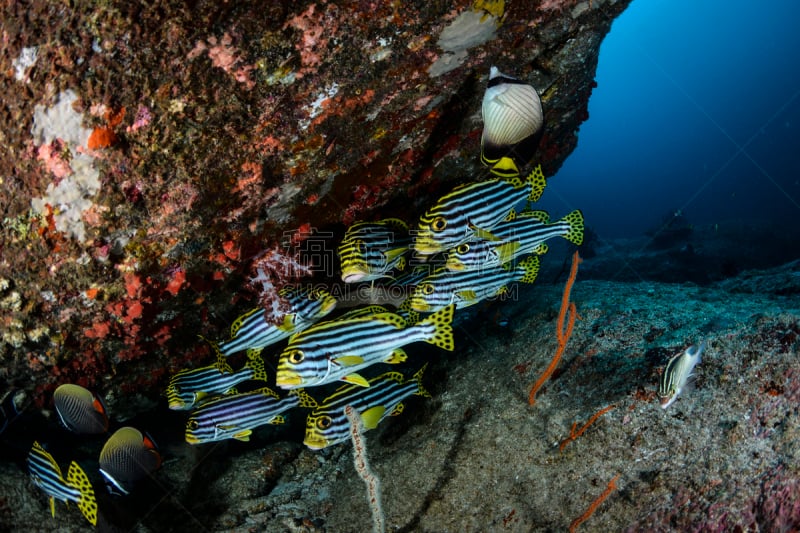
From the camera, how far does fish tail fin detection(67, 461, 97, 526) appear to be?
302 centimetres

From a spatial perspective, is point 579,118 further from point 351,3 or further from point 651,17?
point 651,17

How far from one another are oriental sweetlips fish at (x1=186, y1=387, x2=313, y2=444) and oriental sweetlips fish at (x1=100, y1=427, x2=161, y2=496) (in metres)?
0.33

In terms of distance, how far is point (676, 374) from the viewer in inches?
102

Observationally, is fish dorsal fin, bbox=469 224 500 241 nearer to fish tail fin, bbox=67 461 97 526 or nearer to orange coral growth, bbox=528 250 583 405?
orange coral growth, bbox=528 250 583 405

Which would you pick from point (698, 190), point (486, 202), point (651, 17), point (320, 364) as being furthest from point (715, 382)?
point (651, 17)

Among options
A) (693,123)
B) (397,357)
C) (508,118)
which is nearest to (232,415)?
(397,357)

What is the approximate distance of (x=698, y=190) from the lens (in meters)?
44.4

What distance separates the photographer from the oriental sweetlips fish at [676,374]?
2.57 meters

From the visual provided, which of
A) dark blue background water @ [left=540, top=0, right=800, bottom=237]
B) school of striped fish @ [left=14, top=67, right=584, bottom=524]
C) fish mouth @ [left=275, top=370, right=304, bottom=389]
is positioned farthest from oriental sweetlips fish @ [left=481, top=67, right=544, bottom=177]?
dark blue background water @ [left=540, top=0, right=800, bottom=237]

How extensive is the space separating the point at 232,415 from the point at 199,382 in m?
0.43

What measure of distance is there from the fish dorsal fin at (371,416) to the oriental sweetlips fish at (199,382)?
46.4 inches

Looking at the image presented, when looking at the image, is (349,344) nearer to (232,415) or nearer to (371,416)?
(371,416)

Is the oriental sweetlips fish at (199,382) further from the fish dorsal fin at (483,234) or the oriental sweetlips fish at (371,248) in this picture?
the fish dorsal fin at (483,234)

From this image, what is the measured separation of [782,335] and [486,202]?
2.27 metres
